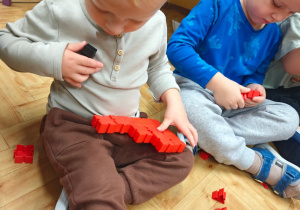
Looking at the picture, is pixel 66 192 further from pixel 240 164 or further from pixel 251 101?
pixel 251 101

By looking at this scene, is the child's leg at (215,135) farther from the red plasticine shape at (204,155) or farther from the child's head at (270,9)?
the child's head at (270,9)

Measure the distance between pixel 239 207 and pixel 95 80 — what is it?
510 mm

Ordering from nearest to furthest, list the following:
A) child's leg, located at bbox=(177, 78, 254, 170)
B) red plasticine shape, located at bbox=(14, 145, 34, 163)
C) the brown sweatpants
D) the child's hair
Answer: the child's hair
the brown sweatpants
red plasticine shape, located at bbox=(14, 145, 34, 163)
child's leg, located at bbox=(177, 78, 254, 170)

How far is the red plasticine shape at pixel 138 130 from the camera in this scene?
55 centimetres

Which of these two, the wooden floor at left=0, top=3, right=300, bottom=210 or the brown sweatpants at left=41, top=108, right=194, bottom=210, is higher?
the brown sweatpants at left=41, top=108, right=194, bottom=210

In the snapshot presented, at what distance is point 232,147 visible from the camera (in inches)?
29.8

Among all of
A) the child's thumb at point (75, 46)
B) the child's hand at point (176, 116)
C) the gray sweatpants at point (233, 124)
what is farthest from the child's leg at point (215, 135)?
the child's thumb at point (75, 46)

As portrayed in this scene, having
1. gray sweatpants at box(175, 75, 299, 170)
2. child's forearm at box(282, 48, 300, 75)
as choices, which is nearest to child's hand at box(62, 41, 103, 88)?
gray sweatpants at box(175, 75, 299, 170)

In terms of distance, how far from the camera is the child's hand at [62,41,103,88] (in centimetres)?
50

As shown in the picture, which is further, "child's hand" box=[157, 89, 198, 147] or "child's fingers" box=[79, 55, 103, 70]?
"child's hand" box=[157, 89, 198, 147]

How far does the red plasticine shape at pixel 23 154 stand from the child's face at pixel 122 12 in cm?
37

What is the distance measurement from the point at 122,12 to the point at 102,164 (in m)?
0.30

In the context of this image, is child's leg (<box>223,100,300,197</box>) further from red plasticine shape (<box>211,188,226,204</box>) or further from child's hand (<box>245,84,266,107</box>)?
red plasticine shape (<box>211,188,226,204</box>)

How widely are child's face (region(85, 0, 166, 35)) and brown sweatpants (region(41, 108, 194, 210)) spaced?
9.3 inches
